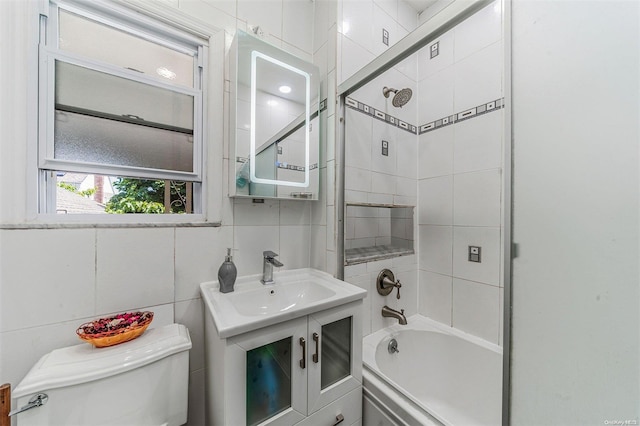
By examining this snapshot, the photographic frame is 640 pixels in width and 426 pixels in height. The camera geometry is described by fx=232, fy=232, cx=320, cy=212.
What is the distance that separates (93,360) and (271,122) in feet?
4.01

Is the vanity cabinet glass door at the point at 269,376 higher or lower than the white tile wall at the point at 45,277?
lower

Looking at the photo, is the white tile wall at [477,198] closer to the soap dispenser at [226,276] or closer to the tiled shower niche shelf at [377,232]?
the tiled shower niche shelf at [377,232]

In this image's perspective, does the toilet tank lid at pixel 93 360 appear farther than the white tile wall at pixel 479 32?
No

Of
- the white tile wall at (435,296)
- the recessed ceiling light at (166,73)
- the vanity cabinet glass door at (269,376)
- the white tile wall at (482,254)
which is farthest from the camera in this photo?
the white tile wall at (435,296)

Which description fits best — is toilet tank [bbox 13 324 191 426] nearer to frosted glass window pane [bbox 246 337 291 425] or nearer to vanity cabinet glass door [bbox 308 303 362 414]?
frosted glass window pane [bbox 246 337 291 425]

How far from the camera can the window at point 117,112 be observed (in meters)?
0.91

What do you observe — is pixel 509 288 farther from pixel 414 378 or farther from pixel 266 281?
pixel 414 378

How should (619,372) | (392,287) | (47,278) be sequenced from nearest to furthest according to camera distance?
(619,372), (47,278), (392,287)

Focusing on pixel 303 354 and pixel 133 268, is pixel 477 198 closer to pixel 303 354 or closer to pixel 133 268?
pixel 303 354

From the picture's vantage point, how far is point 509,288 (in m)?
0.60

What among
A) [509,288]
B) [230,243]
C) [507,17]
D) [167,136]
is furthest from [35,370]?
[507,17]

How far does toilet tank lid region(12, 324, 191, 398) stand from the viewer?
2.22ft

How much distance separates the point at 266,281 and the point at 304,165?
0.70m

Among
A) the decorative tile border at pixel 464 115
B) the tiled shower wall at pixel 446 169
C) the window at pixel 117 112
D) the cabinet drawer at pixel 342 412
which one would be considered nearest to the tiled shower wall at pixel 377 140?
the tiled shower wall at pixel 446 169
